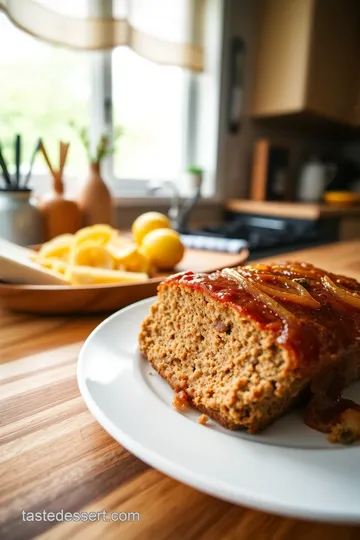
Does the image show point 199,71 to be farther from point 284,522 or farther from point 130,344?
point 284,522

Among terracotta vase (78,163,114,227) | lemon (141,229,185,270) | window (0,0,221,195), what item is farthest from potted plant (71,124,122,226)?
lemon (141,229,185,270)

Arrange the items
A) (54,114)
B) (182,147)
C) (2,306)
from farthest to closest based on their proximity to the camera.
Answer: (182,147) < (54,114) < (2,306)

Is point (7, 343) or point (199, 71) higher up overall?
point (199, 71)

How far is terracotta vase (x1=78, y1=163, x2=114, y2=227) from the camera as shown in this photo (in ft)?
5.90

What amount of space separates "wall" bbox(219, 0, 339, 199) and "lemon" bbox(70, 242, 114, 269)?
7.66 ft

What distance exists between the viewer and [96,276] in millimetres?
912

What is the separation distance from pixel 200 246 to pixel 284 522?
46.9 inches

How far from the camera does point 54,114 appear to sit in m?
2.27

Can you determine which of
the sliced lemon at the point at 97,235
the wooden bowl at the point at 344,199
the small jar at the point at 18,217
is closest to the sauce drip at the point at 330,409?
the sliced lemon at the point at 97,235

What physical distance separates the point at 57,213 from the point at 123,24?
1.33m

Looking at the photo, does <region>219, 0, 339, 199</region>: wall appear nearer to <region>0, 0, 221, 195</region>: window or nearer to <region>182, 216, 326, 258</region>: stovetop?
<region>0, 0, 221, 195</region>: window

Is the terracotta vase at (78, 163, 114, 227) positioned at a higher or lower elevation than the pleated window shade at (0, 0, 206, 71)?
lower

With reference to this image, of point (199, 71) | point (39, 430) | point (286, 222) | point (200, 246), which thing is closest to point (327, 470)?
point (39, 430)

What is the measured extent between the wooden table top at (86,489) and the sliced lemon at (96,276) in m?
0.35
